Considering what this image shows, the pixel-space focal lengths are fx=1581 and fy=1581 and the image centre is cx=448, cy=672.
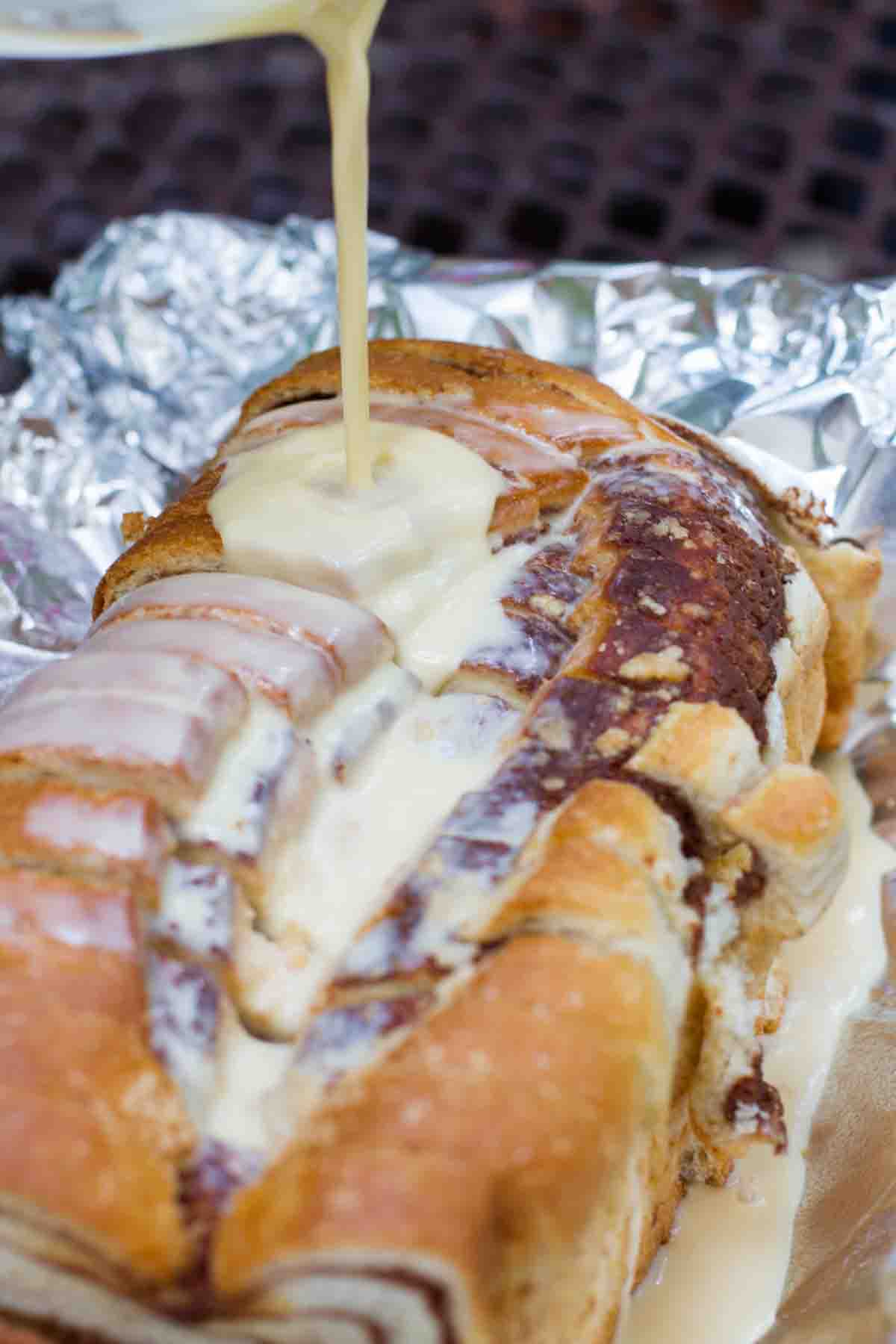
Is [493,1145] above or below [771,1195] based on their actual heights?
above

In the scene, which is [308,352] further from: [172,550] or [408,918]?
[408,918]

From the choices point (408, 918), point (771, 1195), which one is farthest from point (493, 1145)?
point (771, 1195)

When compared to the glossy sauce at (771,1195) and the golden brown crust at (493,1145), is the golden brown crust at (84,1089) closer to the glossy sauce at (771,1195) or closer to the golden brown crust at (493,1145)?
the golden brown crust at (493,1145)

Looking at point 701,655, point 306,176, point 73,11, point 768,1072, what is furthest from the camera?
point 306,176

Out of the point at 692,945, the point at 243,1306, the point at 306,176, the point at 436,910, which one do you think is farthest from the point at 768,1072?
the point at 306,176

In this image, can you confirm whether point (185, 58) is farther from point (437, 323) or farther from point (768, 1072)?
point (768, 1072)

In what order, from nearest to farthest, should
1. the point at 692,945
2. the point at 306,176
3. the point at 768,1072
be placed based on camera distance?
1. the point at 692,945
2. the point at 768,1072
3. the point at 306,176
